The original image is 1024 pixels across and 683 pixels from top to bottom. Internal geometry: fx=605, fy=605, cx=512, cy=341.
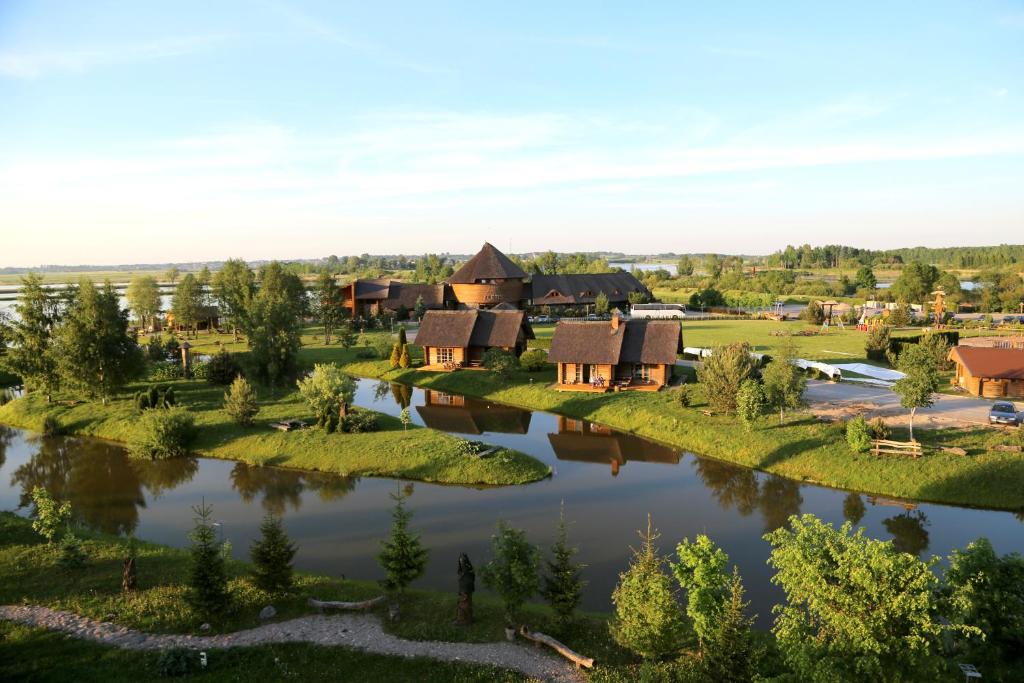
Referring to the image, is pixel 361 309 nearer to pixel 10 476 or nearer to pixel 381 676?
pixel 10 476

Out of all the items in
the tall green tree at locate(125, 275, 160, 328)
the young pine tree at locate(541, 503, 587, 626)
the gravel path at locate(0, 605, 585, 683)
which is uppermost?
the tall green tree at locate(125, 275, 160, 328)

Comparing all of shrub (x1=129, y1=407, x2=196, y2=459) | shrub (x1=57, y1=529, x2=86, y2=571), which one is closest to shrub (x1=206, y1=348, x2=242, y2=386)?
shrub (x1=129, y1=407, x2=196, y2=459)

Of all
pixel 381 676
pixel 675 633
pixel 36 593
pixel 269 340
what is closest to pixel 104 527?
pixel 36 593

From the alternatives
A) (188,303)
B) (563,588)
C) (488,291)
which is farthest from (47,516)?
(488,291)

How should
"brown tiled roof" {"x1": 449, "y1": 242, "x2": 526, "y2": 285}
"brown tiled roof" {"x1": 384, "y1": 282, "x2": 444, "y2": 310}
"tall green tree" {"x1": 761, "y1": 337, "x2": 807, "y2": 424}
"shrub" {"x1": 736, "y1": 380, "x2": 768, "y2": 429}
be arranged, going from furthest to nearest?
"brown tiled roof" {"x1": 384, "y1": 282, "x2": 444, "y2": 310}
"brown tiled roof" {"x1": 449, "y1": 242, "x2": 526, "y2": 285}
"tall green tree" {"x1": 761, "y1": 337, "x2": 807, "y2": 424}
"shrub" {"x1": 736, "y1": 380, "x2": 768, "y2": 429}

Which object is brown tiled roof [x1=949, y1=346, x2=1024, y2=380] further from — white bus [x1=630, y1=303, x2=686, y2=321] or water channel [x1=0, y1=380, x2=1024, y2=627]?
white bus [x1=630, y1=303, x2=686, y2=321]
